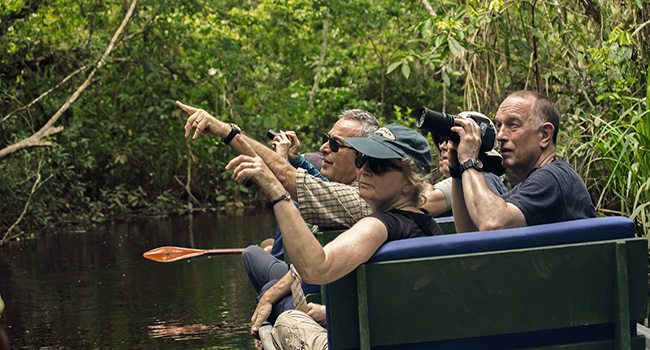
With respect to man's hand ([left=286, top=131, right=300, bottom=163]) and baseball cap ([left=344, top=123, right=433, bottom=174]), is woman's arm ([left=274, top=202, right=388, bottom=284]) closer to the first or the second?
baseball cap ([left=344, top=123, right=433, bottom=174])

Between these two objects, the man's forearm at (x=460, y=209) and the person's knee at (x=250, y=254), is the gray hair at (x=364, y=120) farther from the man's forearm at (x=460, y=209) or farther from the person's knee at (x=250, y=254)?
the man's forearm at (x=460, y=209)

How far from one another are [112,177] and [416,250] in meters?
19.4

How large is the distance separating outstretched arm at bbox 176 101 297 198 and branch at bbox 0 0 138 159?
32.8 feet

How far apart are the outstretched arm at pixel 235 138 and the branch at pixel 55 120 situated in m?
10.0

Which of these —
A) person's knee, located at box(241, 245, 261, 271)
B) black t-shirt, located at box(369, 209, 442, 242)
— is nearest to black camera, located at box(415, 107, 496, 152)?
black t-shirt, located at box(369, 209, 442, 242)

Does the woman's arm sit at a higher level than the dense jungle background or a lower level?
lower

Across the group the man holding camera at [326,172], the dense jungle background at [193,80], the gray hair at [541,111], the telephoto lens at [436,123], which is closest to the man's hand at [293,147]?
the man holding camera at [326,172]

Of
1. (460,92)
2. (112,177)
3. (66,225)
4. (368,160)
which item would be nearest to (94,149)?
(112,177)

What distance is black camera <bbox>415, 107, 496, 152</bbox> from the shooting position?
5.09m

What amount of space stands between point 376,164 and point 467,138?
0.47 meters

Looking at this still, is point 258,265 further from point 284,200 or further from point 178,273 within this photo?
point 178,273

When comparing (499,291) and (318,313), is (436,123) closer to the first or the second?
(499,291)

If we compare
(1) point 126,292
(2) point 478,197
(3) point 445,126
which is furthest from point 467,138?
(1) point 126,292

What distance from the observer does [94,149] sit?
22.9 m
